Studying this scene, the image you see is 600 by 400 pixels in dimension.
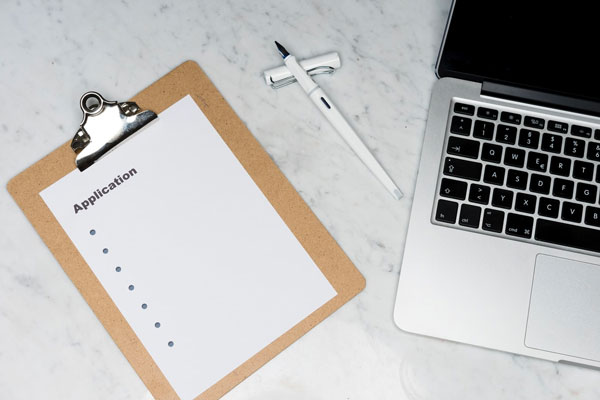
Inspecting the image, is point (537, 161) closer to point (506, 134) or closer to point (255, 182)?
point (506, 134)

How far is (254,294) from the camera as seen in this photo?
611mm

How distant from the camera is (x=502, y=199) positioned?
607mm

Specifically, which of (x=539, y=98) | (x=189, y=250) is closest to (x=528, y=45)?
(x=539, y=98)

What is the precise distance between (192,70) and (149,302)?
27 centimetres

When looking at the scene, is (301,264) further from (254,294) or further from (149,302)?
(149,302)

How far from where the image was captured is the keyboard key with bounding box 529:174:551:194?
608 mm

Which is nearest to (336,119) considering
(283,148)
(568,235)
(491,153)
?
(283,148)

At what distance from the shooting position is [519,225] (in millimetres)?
602

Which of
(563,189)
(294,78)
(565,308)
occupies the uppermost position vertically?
(294,78)

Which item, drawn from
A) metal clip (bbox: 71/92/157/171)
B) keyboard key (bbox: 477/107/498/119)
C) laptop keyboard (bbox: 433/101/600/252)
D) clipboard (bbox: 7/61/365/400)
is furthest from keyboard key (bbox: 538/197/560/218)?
metal clip (bbox: 71/92/157/171)

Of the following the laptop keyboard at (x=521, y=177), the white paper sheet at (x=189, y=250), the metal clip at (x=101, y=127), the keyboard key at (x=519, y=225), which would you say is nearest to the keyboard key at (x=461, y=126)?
the laptop keyboard at (x=521, y=177)

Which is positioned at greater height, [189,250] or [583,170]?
[189,250]

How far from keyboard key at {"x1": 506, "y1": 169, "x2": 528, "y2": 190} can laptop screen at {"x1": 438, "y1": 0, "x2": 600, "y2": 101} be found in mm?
95

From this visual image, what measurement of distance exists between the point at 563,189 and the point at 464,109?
0.44ft
